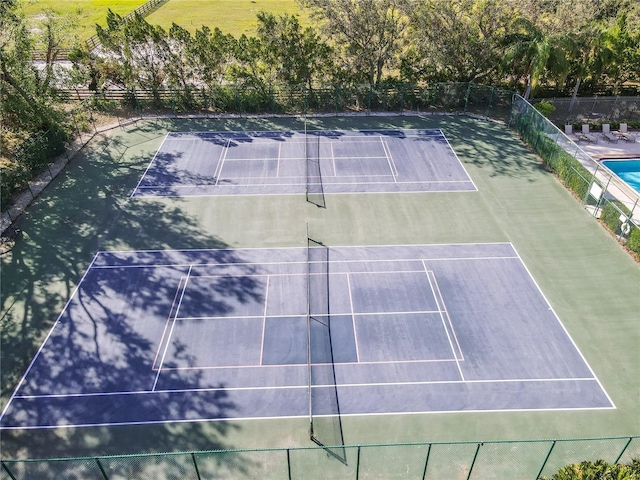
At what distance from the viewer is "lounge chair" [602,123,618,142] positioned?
25.9 meters

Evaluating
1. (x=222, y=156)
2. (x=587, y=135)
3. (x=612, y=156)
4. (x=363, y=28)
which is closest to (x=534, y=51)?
(x=587, y=135)

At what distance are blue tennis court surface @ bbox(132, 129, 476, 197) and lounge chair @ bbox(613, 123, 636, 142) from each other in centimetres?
964

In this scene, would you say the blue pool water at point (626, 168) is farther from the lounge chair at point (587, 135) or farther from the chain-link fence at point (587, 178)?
the lounge chair at point (587, 135)

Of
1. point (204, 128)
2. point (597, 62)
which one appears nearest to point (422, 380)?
point (204, 128)

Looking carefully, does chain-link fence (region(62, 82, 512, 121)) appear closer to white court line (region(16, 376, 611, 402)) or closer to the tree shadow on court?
the tree shadow on court

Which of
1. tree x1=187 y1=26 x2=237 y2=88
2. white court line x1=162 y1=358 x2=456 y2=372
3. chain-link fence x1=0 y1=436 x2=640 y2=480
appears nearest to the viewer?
chain-link fence x1=0 y1=436 x2=640 y2=480

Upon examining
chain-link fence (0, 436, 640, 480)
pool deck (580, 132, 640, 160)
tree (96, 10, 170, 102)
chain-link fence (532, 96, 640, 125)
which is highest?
tree (96, 10, 170, 102)

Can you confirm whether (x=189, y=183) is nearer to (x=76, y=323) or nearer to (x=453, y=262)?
(x=76, y=323)

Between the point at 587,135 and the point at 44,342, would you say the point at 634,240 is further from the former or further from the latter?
the point at 44,342

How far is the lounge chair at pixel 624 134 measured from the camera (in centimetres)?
2592

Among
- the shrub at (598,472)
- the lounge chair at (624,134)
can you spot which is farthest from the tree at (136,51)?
the shrub at (598,472)

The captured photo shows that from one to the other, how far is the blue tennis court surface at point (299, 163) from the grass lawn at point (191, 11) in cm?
2308

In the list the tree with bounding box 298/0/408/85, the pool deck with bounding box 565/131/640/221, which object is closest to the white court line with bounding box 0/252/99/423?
the tree with bounding box 298/0/408/85

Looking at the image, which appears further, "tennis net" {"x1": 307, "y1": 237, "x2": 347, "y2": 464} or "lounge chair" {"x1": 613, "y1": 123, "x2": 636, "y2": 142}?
"lounge chair" {"x1": 613, "y1": 123, "x2": 636, "y2": 142}
